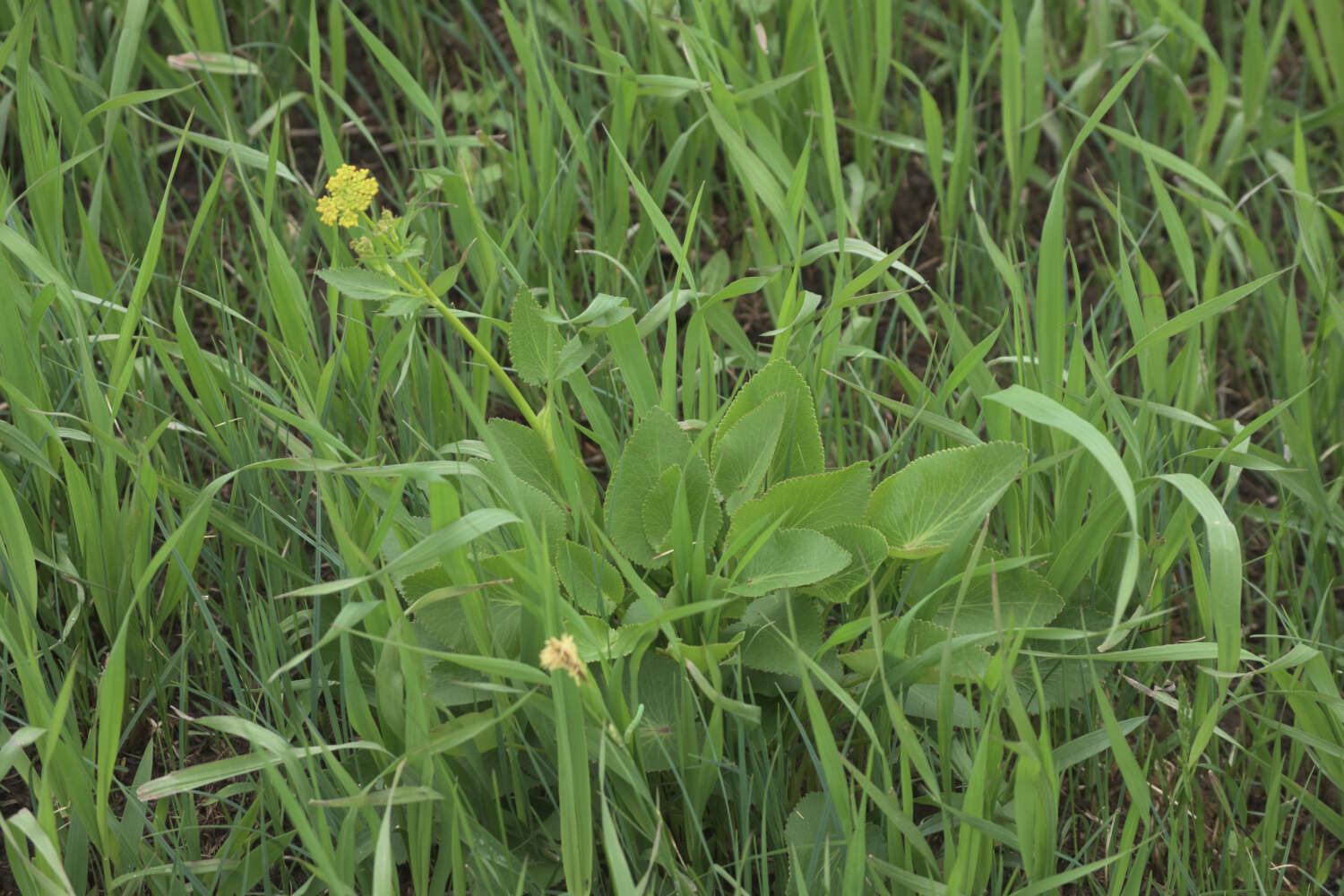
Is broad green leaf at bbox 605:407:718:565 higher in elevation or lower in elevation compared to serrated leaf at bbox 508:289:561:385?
lower

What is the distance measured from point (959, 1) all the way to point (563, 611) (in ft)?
4.79

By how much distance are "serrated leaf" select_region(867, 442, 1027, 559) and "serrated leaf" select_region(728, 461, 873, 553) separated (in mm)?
35

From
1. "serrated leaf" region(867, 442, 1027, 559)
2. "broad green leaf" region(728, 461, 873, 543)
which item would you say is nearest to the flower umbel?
"broad green leaf" region(728, 461, 873, 543)

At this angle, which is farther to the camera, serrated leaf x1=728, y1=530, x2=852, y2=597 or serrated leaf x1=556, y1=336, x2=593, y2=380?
serrated leaf x1=556, y1=336, x2=593, y2=380

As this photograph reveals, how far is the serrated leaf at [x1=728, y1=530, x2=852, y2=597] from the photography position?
1.07 metres

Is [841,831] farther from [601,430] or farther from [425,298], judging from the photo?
[425,298]

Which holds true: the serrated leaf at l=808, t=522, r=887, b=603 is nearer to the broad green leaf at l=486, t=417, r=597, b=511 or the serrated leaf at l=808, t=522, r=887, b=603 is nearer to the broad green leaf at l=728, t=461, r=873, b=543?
the broad green leaf at l=728, t=461, r=873, b=543

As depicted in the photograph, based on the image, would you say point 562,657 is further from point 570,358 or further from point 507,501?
point 570,358

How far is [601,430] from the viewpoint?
4.25 ft

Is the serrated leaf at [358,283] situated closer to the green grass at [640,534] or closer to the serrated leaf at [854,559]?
the green grass at [640,534]

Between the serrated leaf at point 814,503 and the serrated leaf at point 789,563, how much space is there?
0.07 feet

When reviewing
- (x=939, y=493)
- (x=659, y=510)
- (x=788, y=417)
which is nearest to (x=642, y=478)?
(x=659, y=510)

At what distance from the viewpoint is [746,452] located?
1175mm

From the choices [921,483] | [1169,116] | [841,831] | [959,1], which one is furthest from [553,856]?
[959,1]
